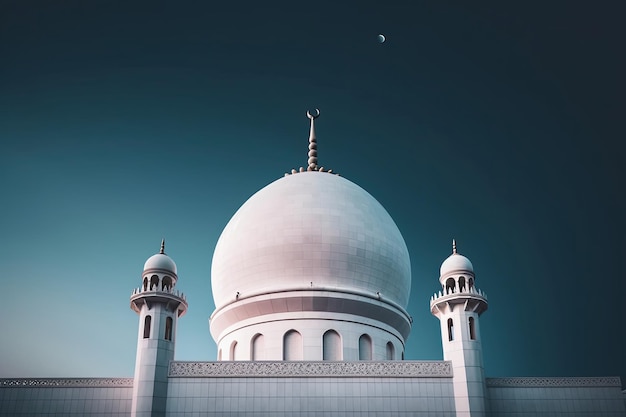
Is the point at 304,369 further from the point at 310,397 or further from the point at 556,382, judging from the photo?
the point at 556,382

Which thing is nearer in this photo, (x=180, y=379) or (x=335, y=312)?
(x=180, y=379)

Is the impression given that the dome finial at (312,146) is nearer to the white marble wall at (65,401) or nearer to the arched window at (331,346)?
the arched window at (331,346)

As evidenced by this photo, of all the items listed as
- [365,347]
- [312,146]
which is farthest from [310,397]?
[312,146]

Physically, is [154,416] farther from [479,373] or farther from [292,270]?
[479,373]

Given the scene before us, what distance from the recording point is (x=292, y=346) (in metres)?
28.4

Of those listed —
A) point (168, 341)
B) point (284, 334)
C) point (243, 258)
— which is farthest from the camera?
point (243, 258)

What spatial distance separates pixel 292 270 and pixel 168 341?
6.87 m

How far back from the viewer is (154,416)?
22672 mm

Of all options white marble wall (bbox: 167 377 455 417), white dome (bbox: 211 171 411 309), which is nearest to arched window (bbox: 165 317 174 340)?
white marble wall (bbox: 167 377 455 417)

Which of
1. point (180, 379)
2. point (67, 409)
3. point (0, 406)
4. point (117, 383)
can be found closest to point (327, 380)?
point (180, 379)

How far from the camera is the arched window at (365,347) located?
28766 mm

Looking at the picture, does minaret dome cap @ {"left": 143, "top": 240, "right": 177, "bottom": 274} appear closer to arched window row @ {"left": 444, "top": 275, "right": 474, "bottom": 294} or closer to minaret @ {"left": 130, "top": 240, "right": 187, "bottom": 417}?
minaret @ {"left": 130, "top": 240, "right": 187, "bottom": 417}

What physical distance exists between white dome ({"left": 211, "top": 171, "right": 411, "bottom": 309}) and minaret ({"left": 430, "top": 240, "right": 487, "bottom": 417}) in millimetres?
4386

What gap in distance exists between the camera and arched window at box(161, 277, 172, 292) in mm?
25781
